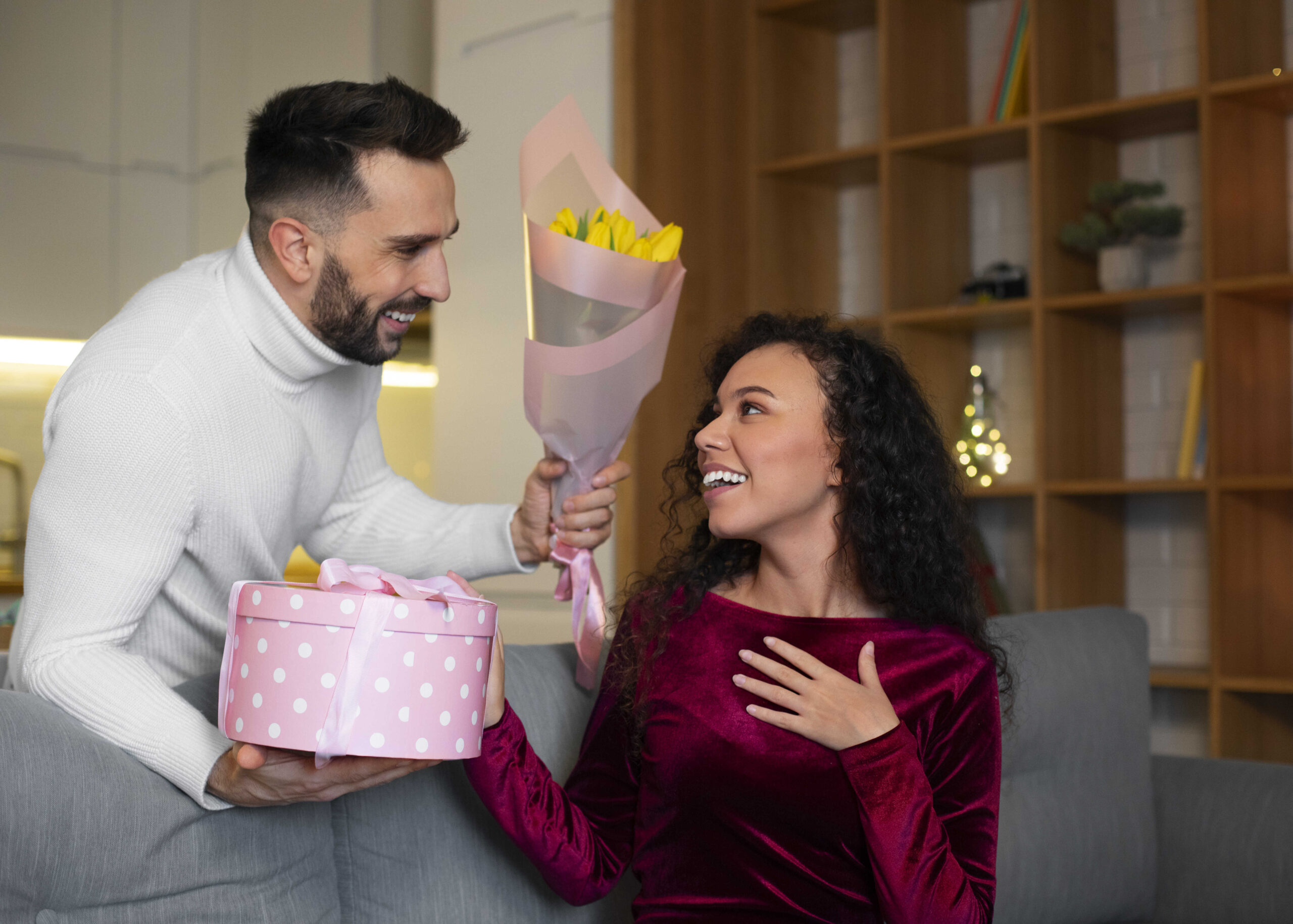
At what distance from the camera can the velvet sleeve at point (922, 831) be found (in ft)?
4.13

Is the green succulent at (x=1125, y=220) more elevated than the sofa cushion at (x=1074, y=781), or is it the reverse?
the green succulent at (x=1125, y=220)

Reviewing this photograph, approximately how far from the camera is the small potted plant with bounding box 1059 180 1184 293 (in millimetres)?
3113

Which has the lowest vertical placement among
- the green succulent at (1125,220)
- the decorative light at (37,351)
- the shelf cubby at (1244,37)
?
the decorative light at (37,351)

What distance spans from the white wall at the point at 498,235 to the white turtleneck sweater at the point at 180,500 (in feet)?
4.85

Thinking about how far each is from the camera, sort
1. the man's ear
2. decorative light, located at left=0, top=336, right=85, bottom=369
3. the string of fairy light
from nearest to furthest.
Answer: the man's ear → the string of fairy light → decorative light, located at left=0, top=336, right=85, bottom=369

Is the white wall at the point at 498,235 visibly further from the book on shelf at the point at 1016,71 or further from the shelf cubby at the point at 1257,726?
the shelf cubby at the point at 1257,726

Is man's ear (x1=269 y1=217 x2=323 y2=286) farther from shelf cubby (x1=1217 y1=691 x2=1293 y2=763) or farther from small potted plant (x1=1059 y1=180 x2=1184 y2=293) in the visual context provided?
shelf cubby (x1=1217 y1=691 x2=1293 y2=763)

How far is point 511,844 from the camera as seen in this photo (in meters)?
1.53

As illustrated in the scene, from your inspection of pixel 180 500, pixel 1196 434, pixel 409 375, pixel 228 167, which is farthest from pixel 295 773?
pixel 228 167

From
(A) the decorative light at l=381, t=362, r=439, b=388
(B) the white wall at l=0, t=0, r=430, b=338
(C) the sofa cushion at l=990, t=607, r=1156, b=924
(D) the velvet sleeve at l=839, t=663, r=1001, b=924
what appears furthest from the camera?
(A) the decorative light at l=381, t=362, r=439, b=388

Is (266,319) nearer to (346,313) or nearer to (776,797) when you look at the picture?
(346,313)

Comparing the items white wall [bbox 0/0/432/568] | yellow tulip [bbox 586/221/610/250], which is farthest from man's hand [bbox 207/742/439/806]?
white wall [bbox 0/0/432/568]

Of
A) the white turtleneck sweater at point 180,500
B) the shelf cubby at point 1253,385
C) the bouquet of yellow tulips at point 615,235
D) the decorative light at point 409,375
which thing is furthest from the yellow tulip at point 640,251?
the decorative light at point 409,375

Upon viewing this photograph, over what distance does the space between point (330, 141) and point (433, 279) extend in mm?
204
